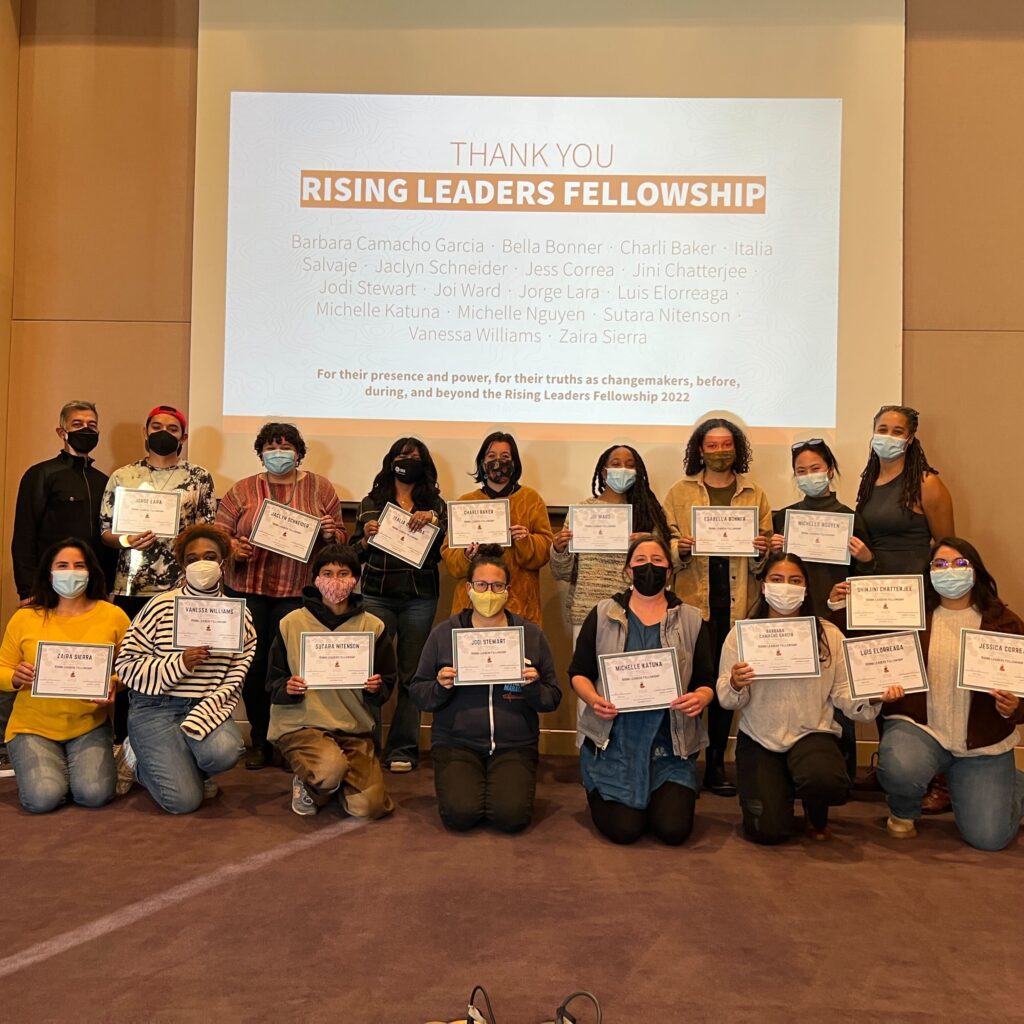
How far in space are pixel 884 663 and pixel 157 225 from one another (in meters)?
5.10

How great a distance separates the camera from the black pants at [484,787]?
3.93 metres

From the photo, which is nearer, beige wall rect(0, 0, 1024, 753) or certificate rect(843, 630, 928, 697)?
certificate rect(843, 630, 928, 697)

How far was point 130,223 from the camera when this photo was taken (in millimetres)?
6059

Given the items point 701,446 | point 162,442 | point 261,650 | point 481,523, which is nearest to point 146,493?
point 162,442

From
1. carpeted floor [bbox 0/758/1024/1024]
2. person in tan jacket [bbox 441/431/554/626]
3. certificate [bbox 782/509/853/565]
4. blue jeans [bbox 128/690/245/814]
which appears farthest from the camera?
person in tan jacket [bbox 441/431/554/626]

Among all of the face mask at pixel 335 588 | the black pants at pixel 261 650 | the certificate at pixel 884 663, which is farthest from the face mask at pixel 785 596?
the black pants at pixel 261 650

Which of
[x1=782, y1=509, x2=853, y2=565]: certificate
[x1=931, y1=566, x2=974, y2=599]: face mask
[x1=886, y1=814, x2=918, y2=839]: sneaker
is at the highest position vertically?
[x1=782, y1=509, x2=853, y2=565]: certificate

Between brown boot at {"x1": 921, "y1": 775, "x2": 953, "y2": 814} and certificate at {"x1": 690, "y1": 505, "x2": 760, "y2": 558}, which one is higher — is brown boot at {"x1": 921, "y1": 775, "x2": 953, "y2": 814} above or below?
below

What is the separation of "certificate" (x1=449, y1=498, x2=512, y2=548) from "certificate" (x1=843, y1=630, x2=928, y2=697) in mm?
1765

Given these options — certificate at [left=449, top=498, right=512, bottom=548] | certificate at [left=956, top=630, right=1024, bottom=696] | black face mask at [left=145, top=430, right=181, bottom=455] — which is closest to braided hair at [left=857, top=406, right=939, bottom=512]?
certificate at [left=956, top=630, right=1024, bottom=696]

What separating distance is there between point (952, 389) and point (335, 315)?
3.88m

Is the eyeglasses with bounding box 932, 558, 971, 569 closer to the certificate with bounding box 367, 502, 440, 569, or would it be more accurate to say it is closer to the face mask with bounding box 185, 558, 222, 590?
the certificate with bounding box 367, 502, 440, 569

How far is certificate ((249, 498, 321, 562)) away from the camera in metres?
4.77

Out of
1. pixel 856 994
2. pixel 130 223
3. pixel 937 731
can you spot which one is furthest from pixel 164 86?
pixel 856 994
